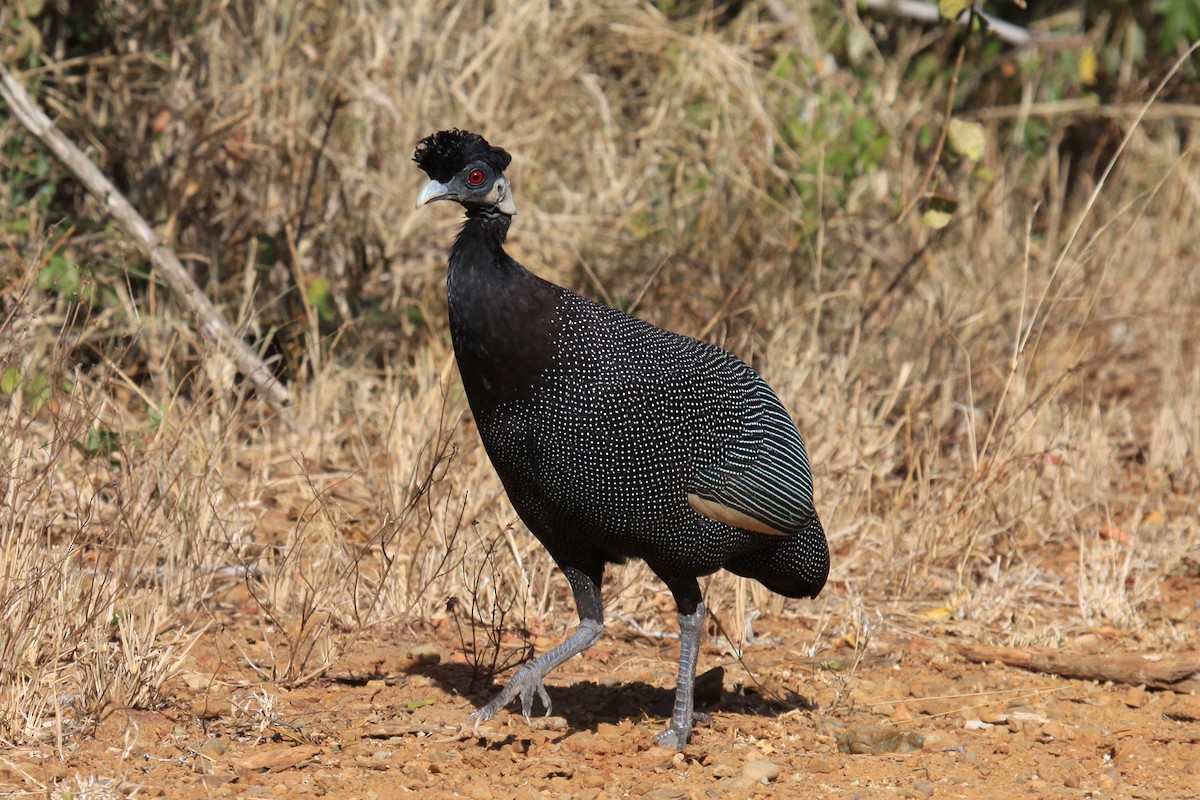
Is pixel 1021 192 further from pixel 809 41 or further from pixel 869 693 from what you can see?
pixel 869 693

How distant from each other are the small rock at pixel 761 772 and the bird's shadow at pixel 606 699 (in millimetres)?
477

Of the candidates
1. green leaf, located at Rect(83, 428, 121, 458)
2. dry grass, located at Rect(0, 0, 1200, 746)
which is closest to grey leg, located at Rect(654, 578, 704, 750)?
dry grass, located at Rect(0, 0, 1200, 746)

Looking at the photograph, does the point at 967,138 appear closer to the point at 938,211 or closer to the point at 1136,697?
the point at 938,211

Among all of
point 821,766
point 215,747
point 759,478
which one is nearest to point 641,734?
point 821,766

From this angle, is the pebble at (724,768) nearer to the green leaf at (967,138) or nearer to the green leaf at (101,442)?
the green leaf at (101,442)

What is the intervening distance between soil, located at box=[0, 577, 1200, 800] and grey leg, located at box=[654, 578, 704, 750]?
2.2 inches

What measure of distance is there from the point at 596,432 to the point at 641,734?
34.3 inches

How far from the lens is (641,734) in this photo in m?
3.90

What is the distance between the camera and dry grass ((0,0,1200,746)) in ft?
15.7

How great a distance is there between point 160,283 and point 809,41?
3.34 meters

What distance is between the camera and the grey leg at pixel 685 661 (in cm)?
384

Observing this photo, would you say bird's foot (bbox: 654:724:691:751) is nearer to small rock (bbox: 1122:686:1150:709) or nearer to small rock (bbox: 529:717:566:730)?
small rock (bbox: 529:717:566:730)

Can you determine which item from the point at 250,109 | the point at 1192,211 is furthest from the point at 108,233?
the point at 1192,211

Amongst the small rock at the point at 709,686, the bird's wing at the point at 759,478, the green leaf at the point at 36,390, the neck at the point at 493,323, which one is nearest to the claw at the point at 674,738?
the small rock at the point at 709,686
